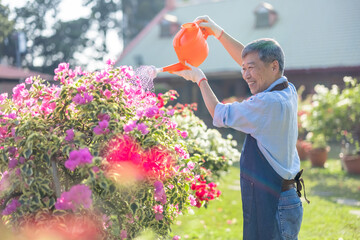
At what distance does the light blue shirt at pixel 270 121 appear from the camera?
86.7 inches

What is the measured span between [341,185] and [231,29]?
1355 centimetres

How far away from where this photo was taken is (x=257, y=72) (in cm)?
233

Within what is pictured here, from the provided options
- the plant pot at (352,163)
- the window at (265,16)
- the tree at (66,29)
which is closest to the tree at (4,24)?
the plant pot at (352,163)

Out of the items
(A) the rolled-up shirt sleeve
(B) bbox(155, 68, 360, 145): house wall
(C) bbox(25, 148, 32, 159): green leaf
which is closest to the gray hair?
(A) the rolled-up shirt sleeve

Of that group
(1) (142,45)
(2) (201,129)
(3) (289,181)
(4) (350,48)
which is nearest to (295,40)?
(4) (350,48)

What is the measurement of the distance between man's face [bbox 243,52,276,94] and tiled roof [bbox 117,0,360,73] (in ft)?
49.8

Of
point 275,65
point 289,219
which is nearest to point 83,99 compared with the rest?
point 275,65

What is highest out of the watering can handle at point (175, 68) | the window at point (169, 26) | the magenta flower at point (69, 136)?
the watering can handle at point (175, 68)

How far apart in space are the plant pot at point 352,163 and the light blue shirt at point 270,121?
7064 millimetres

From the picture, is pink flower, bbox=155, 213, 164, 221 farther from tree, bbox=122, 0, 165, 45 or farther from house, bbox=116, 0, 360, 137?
tree, bbox=122, 0, 165, 45

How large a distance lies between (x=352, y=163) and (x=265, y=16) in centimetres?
1213

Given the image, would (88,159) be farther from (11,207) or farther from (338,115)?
(338,115)

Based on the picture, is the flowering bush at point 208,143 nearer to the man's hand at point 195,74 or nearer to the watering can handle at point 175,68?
the watering can handle at point 175,68

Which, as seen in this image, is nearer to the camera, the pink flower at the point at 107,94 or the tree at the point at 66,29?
the pink flower at the point at 107,94
